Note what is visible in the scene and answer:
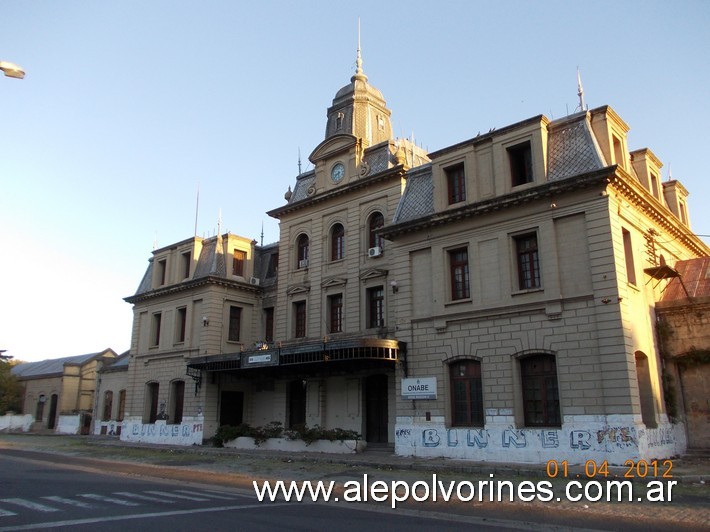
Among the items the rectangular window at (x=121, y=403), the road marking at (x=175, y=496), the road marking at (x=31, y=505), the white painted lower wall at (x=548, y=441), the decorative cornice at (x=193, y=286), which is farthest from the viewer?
the rectangular window at (x=121, y=403)

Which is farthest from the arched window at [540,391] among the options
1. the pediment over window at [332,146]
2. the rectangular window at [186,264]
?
the rectangular window at [186,264]

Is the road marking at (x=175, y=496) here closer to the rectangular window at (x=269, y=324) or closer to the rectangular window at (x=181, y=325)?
the rectangular window at (x=269, y=324)

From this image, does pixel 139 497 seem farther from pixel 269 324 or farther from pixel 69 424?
pixel 69 424

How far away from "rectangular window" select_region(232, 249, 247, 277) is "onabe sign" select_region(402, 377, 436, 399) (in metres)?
16.0

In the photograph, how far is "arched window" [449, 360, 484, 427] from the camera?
2152cm

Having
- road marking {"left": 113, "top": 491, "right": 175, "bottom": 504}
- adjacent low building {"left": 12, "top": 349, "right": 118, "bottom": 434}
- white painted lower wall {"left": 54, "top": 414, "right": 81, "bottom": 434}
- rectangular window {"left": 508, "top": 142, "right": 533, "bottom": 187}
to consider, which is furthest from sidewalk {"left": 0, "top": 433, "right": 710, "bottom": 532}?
adjacent low building {"left": 12, "top": 349, "right": 118, "bottom": 434}

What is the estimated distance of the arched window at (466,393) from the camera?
21.5 meters

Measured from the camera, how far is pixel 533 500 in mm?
13383

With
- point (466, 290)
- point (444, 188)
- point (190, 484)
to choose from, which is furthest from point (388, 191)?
point (190, 484)

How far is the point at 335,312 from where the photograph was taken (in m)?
29.8

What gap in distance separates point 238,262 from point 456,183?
1682 cm

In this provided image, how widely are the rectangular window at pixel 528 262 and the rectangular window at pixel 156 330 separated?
24612 mm

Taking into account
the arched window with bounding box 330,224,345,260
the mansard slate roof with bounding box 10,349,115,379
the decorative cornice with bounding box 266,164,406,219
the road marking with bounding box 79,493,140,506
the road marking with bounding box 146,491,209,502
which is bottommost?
the road marking with bounding box 146,491,209,502
